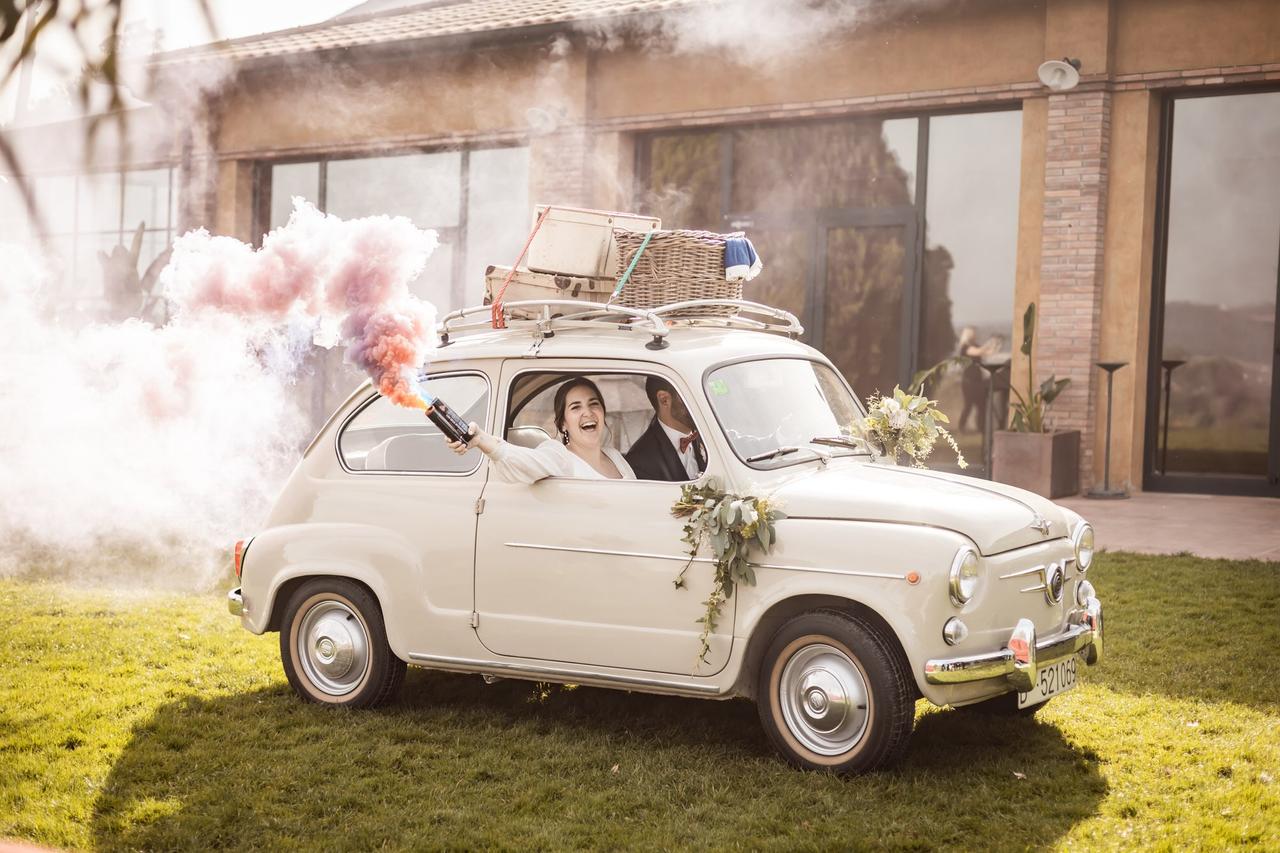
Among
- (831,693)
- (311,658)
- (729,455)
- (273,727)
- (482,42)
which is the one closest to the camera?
(831,693)

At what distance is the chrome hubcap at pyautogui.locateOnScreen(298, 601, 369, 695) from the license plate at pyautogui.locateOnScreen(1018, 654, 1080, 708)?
3.01 metres

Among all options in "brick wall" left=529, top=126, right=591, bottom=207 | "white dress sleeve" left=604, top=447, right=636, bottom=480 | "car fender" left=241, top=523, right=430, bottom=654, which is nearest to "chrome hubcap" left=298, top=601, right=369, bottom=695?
"car fender" left=241, top=523, right=430, bottom=654

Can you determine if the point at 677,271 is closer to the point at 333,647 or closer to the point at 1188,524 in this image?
the point at 333,647

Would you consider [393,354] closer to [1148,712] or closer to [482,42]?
[1148,712]

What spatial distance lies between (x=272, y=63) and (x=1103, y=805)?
15572 mm

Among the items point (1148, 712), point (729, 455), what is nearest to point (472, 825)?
point (729, 455)

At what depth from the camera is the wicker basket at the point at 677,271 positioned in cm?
633

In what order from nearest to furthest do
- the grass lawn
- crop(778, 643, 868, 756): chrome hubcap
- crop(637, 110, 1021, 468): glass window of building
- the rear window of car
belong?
the grass lawn
crop(778, 643, 868, 756): chrome hubcap
the rear window of car
crop(637, 110, 1021, 468): glass window of building

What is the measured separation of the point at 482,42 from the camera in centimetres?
1606

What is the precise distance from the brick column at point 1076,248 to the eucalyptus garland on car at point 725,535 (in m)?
8.49

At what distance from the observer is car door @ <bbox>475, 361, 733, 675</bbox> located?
545 cm

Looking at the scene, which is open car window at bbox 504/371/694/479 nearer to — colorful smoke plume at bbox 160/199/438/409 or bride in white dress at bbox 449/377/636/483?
bride in white dress at bbox 449/377/636/483

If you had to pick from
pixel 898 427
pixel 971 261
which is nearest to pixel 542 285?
pixel 898 427

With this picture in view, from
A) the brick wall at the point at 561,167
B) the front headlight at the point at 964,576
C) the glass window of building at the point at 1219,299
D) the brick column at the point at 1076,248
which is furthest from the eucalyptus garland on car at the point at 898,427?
the brick wall at the point at 561,167
